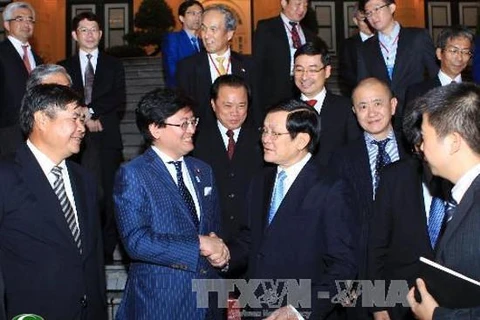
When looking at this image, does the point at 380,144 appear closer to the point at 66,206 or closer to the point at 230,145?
the point at 230,145

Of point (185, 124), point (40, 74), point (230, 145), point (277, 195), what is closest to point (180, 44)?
point (230, 145)

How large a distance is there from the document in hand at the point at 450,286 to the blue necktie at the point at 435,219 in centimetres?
137

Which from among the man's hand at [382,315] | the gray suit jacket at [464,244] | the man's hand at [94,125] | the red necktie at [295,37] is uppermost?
the red necktie at [295,37]

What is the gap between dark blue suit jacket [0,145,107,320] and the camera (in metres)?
3.34

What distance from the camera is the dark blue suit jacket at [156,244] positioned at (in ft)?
11.3

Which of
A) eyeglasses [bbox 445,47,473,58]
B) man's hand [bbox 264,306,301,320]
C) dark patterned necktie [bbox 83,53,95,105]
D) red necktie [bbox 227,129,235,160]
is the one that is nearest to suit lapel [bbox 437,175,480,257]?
man's hand [bbox 264,306,301,320]

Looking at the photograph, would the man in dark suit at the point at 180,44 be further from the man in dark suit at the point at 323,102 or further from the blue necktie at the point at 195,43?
the man in dark suit at the point at 323,102

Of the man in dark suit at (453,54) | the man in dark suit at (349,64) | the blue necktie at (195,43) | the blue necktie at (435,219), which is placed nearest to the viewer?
the blue necktie at (435,219)

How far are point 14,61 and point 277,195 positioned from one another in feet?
12.0

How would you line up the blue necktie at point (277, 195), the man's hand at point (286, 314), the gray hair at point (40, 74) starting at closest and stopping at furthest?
the man's hand at point (286, 314)
the blue necktie at point (277, 195)
the gray hair at point (40, 74)

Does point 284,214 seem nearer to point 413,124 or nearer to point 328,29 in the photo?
point 413,124

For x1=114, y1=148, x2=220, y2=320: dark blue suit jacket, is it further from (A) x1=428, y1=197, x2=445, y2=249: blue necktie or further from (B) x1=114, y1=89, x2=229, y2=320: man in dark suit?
(A) x1=428, y1=197, x2=445, y2=249: blue necktie

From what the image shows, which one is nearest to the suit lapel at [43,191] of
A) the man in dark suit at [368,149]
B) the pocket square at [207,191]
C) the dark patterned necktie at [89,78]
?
the pocket square at [207,191]

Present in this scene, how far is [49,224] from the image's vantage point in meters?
3.41
